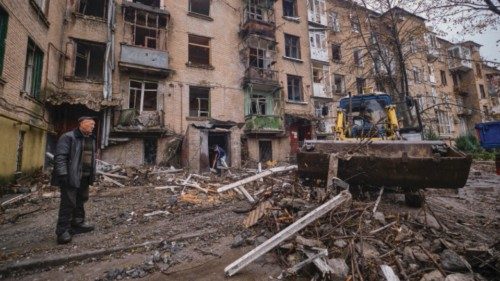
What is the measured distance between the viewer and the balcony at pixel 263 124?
58.1 ft

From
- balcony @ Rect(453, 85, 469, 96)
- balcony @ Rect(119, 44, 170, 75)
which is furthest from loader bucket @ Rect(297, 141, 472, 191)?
balcony @ Rect(453, 85, 469, 96)

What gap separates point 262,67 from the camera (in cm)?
2003

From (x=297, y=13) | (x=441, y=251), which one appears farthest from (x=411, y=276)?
(x=297, y=13)

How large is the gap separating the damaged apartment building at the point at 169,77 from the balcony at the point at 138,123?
55mm

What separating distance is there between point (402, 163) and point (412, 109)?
4.38 m

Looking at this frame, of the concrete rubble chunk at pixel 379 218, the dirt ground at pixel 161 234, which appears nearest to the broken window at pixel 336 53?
the dirt ground at pixel 161 234

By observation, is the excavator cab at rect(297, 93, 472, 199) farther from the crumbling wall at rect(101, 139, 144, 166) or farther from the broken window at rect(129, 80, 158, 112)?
the broken window at rect(129, 80, 158, 112)

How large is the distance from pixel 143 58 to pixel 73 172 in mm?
12634

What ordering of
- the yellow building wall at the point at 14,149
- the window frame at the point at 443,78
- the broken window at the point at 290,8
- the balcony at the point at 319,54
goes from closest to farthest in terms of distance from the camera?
the yellow building wall at the point at 14,149, the broken window at the point at 290,8, the balcony at the point at 319,54, the window frame at the point at 443,78

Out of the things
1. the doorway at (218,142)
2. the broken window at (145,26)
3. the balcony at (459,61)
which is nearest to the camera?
the broken window at (145,26)

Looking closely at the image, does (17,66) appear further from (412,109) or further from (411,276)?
(412,109)

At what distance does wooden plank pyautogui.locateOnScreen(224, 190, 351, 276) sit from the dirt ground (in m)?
0.17

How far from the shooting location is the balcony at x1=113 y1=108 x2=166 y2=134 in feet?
46.0

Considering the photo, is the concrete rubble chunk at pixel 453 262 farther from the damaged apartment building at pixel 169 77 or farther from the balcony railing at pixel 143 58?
the balcony railing at pixel 143 58
